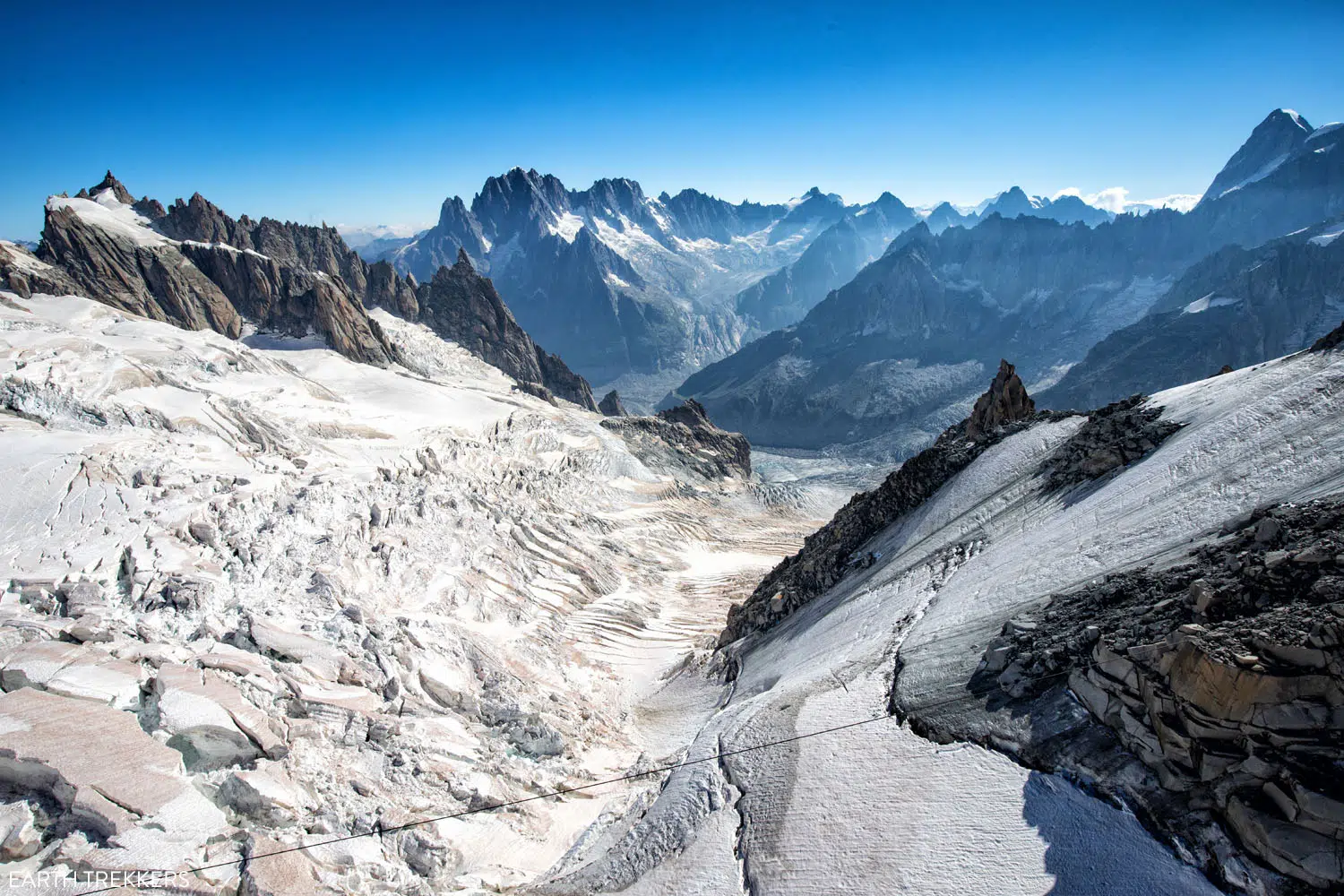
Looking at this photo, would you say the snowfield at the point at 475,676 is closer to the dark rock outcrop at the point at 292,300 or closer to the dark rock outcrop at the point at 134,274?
the dark rock outcrop at the point at 292,300

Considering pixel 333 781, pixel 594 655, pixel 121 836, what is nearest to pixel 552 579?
pixel 594 655

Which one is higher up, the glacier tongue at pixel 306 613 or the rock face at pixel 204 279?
the rock face at pixel 204 279

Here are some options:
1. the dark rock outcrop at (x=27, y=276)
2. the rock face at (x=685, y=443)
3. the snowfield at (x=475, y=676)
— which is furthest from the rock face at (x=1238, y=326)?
the dark rock outcrop at (x=27, y=276)

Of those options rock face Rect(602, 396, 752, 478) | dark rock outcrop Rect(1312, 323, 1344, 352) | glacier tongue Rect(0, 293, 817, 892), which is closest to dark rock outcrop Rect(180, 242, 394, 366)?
glacier tongue Rect(0, 293, 817, 892)

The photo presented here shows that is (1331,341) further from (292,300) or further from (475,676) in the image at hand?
(292,300)

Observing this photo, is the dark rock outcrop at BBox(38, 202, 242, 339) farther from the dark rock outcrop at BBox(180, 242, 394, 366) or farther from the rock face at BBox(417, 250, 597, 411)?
the rock face at BBox(417, 250, 597, 411)

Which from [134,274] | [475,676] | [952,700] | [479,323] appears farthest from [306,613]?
[479,323]
